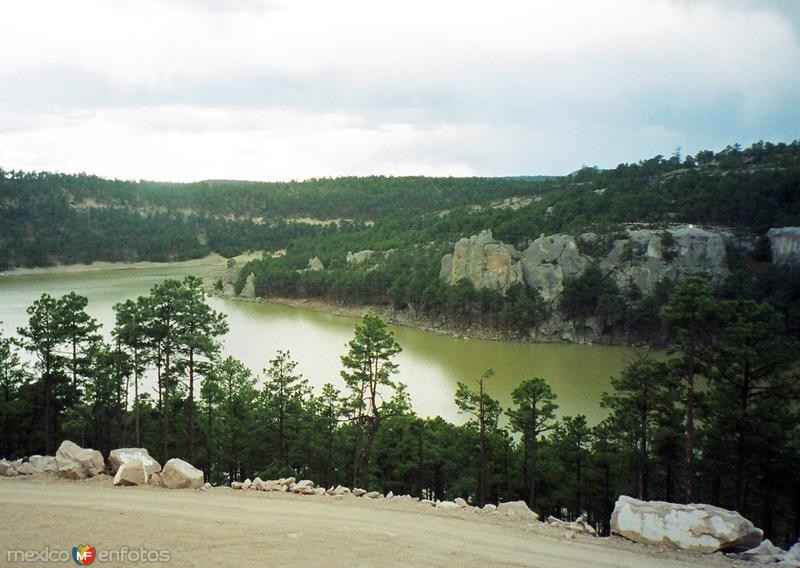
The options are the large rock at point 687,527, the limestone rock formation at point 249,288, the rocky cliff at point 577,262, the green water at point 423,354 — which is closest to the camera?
the large rock at point 687,527

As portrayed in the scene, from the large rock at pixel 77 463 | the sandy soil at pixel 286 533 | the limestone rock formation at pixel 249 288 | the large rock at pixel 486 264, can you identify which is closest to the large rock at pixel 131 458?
the large rock at pixel 77 463

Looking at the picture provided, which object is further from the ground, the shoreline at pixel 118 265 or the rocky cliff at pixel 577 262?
the rocky cliff at pixel 577 262

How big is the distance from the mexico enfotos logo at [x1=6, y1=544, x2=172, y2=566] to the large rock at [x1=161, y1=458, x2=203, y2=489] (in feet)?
11.1

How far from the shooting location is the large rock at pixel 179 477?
36.4 ft

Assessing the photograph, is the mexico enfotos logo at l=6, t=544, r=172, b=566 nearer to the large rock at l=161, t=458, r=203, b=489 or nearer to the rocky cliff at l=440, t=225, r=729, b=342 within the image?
the large rock at l=161, t=458, r=203, b=489

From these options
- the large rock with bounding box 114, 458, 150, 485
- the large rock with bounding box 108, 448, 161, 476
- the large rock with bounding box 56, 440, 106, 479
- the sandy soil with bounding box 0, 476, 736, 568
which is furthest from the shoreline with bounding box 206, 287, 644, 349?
the large rock with bounding box 56, 440, 106, 479

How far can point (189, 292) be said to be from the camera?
56.9 feet

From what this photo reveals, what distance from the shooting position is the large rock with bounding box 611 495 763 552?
8.80m

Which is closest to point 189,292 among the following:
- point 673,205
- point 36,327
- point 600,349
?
point 36,327

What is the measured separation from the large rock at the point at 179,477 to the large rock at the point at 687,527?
24.7 feet

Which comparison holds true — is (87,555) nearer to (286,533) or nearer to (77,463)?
(286,533)

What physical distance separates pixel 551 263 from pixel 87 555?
53156mm

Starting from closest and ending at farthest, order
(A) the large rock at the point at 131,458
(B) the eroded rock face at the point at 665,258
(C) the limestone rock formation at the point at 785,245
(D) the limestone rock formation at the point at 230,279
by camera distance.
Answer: (A) the large rock at the point at 131,458
(C) the limestone rock formation at the point at 785,245
(B) the eroded rock face at the point at 665,258
(D) the limestone rock formation at the point at 230,279

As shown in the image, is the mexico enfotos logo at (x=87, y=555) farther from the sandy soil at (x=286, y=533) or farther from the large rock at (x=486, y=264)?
the large rock at (x=486, y=264)
